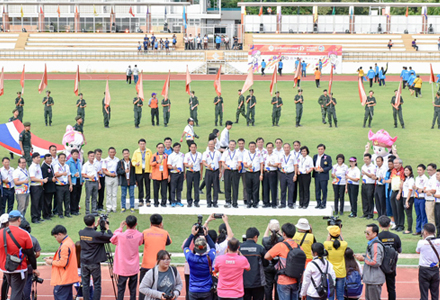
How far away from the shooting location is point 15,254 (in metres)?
8.32

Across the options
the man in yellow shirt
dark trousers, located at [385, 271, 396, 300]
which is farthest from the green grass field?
dark trousers, located at [385, 271, 396, 300]

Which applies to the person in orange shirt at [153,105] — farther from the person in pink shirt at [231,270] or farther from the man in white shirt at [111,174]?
the person in pink shirt at [231,270]

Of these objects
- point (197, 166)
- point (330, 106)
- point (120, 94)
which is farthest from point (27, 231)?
point (120, 94)

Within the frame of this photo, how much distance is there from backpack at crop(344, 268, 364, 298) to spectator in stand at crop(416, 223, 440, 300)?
44.2 inches

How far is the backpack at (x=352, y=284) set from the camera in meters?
8.52

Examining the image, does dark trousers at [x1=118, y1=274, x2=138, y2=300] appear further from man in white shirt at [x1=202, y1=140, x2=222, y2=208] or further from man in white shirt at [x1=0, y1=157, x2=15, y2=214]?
man in white shirt at [x1=202, y1=140, x2=222, y2=208]

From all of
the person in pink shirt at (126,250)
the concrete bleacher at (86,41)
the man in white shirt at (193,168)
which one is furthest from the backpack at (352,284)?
the concrete bleacher at (86,41)

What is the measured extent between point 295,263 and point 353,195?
21.6 feet

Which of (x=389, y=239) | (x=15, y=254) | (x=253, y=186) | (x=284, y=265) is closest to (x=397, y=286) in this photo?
(x=389, y=239)

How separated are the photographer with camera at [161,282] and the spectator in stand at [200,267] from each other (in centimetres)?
47

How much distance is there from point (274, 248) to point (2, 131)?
41.3ft

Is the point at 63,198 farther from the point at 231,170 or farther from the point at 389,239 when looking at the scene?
the point at 389,239

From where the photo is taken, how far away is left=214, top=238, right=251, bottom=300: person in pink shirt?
24.8 ft

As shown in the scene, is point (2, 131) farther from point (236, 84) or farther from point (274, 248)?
point (236, 84)
